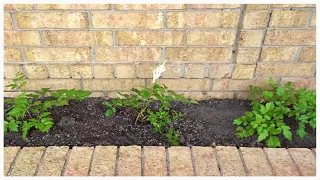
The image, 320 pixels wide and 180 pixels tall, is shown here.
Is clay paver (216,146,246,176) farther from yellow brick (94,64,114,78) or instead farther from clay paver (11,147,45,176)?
clay paver (11,147,45,176)

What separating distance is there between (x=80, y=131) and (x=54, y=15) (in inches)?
27.9

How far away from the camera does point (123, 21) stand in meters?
1.84

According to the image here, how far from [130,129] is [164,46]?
56 centimetres

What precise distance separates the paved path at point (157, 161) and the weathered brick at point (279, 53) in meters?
0.58

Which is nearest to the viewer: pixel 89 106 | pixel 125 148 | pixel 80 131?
pixel 125 148

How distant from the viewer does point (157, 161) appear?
1.70 metres

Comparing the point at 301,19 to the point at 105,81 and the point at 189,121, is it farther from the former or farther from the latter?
the point at 105,81

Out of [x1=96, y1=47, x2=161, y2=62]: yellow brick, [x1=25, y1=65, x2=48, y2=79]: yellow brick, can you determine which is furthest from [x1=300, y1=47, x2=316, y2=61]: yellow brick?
[x1=25, y1=65, x2=48, y2=79]: yellow brick

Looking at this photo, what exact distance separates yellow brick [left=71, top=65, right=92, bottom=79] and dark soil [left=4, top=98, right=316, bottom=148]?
→ 0.61ft

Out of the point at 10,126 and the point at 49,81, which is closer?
the point at 10,126

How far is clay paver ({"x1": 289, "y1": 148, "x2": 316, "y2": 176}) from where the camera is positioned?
166 centimetres

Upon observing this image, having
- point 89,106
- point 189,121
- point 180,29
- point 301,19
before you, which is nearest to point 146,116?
point 189,121

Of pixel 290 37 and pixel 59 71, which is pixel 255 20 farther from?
pixel 59 71

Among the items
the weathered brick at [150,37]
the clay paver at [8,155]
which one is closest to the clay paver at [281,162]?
the weathered brick at [150,37]
